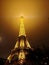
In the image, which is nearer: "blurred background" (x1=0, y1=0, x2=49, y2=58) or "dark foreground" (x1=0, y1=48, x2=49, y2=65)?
"blurred background" (x1=0, y1=0, x2=49, y2=58)

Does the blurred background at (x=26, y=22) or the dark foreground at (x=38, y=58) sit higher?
the blurred background at (x=26, y=22)

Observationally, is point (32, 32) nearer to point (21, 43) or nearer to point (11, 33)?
point (11, 33)

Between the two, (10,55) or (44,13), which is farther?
(10,55)

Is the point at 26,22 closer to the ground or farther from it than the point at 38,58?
farther from it

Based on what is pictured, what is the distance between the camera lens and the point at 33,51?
1713 millimetres

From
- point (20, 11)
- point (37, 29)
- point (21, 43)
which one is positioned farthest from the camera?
point (21, 43)

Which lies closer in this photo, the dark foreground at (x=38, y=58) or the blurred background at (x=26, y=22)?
the blurred background at (x=26, y=22)

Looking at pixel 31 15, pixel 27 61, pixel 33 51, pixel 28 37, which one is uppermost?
pixel 31 15

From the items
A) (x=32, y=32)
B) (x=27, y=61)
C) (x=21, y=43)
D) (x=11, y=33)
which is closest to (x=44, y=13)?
(x=32, y=32)

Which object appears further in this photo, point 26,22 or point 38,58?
point 38,58

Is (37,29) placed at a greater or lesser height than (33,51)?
greater

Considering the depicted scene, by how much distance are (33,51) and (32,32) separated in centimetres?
24

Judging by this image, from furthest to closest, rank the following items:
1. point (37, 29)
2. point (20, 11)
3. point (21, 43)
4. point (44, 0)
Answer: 1. point (21, 43)
2. point (37, 29)
3. point (20, 11)
4. point (44, 0)

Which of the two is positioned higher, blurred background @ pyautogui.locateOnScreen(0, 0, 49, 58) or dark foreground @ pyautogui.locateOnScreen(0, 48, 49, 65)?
blurred background @ pyautogui.locateOnScreen(0, 0, 49, 58)
